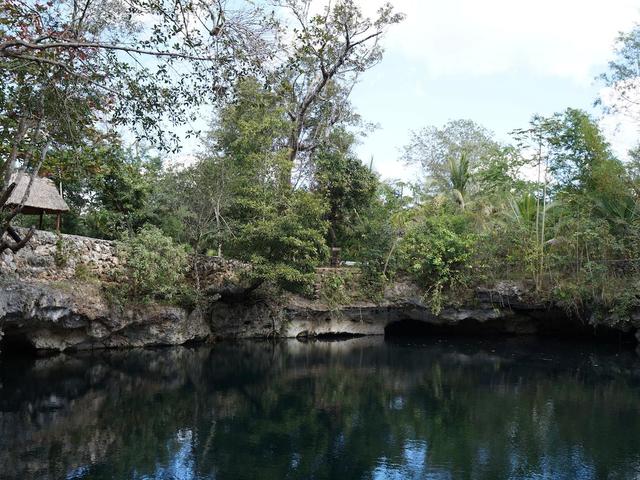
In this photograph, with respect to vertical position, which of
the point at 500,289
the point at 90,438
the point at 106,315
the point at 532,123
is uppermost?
the point at 532,123

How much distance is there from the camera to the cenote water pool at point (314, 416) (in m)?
7.29

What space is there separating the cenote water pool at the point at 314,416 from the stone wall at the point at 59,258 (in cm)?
217

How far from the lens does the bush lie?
15547 millimetres

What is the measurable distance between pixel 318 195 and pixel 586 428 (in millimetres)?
10970

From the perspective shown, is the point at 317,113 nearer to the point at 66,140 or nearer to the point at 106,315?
the point at 106,315

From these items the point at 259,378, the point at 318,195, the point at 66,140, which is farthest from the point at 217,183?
the point at 66,140

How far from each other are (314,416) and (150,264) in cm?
764

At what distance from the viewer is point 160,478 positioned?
22.1 feet

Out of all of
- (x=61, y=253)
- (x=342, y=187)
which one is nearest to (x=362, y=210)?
(x=342, y=187)

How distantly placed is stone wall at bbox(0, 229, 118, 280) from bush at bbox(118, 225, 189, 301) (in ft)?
1.67

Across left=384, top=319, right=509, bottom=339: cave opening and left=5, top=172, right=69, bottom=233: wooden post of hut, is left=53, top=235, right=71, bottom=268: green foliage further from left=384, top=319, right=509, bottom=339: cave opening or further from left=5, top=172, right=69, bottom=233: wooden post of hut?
left=384, top=319, right=509, bottom=339: cave opening

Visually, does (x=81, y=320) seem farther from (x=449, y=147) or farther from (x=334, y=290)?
(x=449, y=147)

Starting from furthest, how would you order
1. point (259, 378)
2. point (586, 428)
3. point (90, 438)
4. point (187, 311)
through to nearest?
point (187, 311)
point (259, 378)
point (586, 428)
point (90, 438)

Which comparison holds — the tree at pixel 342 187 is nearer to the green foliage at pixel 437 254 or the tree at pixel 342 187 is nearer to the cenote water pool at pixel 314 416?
the green foliage at pixel 437 254
